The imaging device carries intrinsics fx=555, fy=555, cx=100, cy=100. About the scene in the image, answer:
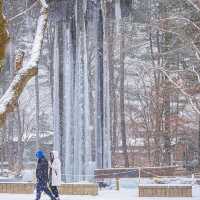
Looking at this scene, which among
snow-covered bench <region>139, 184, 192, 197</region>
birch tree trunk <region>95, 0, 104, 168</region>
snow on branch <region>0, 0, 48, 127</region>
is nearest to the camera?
snow on branch <region>0, 0, 48, 127</region>

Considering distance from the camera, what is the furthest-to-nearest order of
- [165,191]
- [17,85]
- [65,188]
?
[65,188] < [165,191] < [17,85]

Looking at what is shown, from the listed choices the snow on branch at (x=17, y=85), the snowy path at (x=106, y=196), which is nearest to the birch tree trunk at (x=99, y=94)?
the snowy path at (x=106, y=196)

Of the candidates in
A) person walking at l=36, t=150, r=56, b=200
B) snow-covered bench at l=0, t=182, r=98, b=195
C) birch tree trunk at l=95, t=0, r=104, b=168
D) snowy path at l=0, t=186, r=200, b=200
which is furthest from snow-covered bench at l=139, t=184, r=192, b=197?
birch tree trunk at l=95, t=0, r=104, b=168

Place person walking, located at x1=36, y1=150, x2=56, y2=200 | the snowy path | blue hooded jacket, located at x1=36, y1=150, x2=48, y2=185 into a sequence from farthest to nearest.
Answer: the snowy path, blue hooded jacket, located at x1=36, y1=150, x2=48, y2=185, person walking, located at x1=36, y1=150, x2=56, y2=200


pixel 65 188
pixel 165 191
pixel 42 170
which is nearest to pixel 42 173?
pixel 42 170

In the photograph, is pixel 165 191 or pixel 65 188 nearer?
pixel 165 191

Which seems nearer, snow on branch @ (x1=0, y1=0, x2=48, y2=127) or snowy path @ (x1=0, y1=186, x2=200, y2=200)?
snow on branch @ (x1=0, y1=0, x2=48, y2=127)

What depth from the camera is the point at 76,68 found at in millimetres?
22969

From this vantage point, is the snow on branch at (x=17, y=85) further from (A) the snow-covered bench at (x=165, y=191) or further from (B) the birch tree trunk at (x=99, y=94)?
(B) the birch tree trunk at (x=99, y=94)

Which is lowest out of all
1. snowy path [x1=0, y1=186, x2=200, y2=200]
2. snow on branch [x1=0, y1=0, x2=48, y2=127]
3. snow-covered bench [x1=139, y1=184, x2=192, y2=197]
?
snowy path [x1=0, y1=186, x2=200, y2=200]

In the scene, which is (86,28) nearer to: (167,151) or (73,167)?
(73,167)

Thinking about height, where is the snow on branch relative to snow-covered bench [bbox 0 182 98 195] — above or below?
above

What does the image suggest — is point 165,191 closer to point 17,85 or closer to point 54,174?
point 54,174

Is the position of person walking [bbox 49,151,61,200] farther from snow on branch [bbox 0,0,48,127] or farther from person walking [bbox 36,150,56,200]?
snow on branch [bbox 0,0,48,127]
